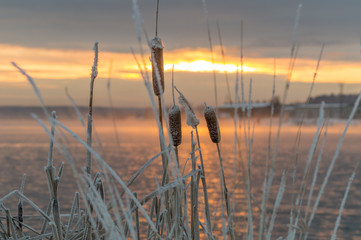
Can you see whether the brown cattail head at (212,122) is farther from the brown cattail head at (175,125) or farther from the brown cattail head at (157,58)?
the brown cattail head at (157,58)

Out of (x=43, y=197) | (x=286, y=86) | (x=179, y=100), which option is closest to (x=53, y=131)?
(x=179, y=100)

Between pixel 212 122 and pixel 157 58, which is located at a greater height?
pixel 157 58

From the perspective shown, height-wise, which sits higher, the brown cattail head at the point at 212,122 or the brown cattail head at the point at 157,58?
the brown cattail head at the point at 157,58

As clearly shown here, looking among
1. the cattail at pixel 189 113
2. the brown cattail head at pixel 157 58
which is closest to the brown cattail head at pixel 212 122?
the cattail at pixel 189 113

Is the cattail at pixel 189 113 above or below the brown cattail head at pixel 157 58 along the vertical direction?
below

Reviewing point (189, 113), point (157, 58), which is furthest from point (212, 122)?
point (157, 58)

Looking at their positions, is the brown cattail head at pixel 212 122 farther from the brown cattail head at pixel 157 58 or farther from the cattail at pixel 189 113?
the brown cattail head at pixel 157 58

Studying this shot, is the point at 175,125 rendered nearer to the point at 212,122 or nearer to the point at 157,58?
the point at 212,122

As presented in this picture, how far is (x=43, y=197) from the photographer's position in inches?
1475

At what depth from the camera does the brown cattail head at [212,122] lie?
214 cm

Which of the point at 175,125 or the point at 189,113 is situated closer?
the point at 175,125

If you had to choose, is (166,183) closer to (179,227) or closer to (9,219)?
(179,227)

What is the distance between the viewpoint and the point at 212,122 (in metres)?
2.16

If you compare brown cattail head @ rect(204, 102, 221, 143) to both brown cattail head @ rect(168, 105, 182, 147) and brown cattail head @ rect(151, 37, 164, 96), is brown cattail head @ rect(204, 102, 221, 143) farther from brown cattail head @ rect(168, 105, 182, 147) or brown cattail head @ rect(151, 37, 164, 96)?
brown cattail head @ rect(151, 37, 164, 96)
